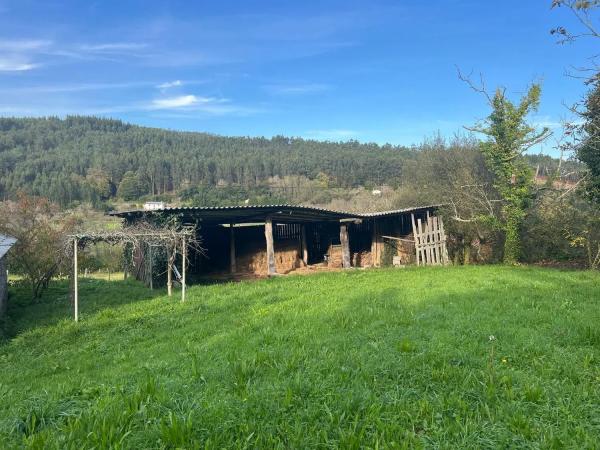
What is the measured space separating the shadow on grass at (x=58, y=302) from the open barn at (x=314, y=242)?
11.0 feet

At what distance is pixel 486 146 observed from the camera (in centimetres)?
2055

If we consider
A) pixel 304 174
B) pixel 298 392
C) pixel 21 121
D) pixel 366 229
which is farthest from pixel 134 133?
pixel 298 392

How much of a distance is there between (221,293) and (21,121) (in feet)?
346

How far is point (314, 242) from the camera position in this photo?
26.2 metres

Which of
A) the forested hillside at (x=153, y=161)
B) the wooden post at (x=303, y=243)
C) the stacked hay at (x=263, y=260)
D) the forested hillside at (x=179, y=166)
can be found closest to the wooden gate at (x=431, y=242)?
the wooden post at (x=303, y=243)

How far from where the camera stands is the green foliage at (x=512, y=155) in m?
19.6

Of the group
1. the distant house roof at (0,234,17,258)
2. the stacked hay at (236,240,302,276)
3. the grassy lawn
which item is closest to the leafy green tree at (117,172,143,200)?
the stacked hay at (236,240,302,276)

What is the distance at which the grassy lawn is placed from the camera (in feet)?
11.2

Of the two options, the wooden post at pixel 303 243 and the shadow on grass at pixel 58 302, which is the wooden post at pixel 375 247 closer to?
the wooden post at pixel 303 243

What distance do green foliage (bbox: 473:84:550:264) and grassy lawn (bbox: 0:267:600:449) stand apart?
405 inches

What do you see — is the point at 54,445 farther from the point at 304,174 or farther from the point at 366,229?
the point at 304,174

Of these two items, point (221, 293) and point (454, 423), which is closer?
point (454, 423)

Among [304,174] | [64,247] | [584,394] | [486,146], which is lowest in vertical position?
[584,394]

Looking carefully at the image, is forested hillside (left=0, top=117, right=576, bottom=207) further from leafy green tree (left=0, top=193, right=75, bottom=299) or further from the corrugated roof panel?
leafy green tree (left=0, top=193, right=75, bottom=299)
